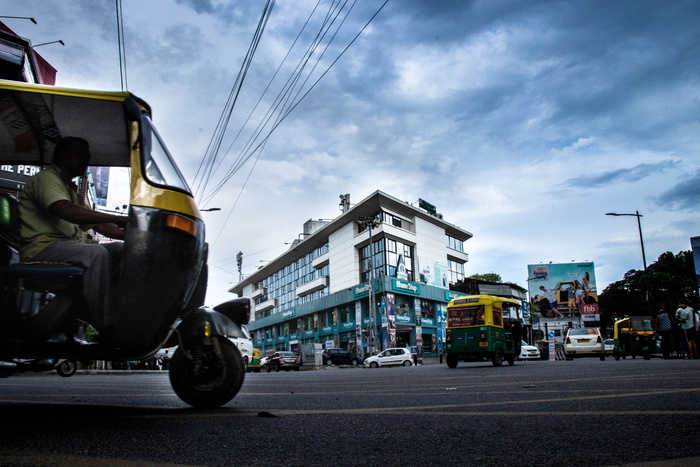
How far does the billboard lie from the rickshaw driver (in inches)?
2844

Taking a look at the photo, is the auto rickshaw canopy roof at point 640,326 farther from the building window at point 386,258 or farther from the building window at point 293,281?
the building window at point 293,281

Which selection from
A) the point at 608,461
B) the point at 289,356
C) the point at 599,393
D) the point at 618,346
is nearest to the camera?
the point at 608,461

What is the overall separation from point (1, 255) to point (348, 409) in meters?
2.57

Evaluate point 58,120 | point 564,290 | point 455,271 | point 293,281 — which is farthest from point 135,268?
point 564,290

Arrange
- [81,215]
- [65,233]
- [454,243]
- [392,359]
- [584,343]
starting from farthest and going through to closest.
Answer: [454,243], [392,359], [584,343], [65,233], [81,215]

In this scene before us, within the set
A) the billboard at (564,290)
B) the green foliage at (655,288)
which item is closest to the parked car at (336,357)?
the billboard at (564,290)

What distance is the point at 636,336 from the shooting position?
2214 cm

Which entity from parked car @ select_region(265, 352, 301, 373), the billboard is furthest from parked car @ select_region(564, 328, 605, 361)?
the billboard

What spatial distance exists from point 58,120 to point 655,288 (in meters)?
80.2

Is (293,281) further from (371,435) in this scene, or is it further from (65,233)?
(371,435)

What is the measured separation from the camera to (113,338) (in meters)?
3.37

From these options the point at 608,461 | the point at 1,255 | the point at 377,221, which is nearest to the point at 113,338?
the point at 1,255

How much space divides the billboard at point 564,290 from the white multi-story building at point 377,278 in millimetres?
13599

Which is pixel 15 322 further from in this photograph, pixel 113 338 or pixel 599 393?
pixel 599 393
